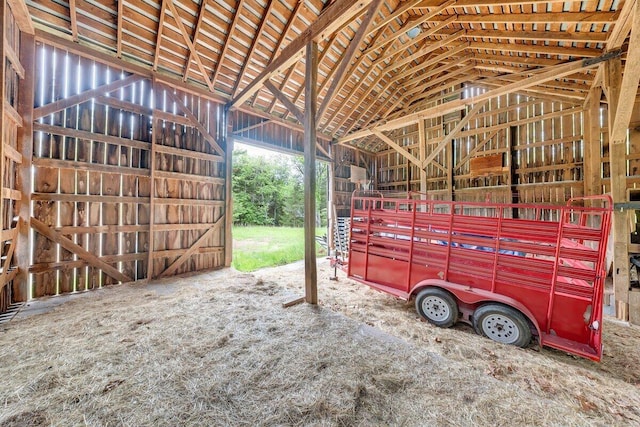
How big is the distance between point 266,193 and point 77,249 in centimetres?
1393

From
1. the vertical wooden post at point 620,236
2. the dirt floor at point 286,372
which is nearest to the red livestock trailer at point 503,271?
the dirt floor at point 286,372

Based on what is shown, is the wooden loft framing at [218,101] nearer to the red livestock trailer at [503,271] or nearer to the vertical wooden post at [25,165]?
the vertical wooden post at [25,165]

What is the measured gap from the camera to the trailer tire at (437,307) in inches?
124

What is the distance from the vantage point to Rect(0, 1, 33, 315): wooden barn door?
9.95 ft

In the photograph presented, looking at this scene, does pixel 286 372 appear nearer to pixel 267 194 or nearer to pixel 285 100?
pixel 285 100

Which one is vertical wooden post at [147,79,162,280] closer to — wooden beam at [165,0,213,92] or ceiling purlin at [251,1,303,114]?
wooden beam at [165,0,213,92]

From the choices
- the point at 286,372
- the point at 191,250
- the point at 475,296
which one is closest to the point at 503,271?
the point at 475,296

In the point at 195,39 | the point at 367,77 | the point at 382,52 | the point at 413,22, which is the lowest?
the point at 195,39

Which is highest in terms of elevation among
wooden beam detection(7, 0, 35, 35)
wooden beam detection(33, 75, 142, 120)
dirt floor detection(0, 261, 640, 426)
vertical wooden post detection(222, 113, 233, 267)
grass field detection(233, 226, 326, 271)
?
wooden beam detection(7, 0, 35, 35)

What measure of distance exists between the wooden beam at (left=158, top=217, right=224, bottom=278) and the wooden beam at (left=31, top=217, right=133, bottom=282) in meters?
0.70

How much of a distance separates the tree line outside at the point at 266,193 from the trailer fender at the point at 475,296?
44.6ft

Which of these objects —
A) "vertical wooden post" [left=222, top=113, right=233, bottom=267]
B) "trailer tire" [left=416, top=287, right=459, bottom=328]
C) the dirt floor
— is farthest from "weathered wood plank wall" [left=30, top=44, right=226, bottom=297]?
"trailer tire" [left=416, top=287, right=459, bottom=328]

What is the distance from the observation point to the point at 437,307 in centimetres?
328

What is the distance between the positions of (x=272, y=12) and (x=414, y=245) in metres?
5.32
